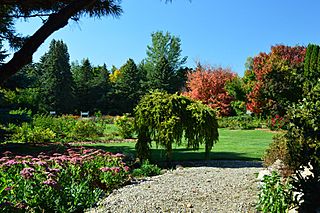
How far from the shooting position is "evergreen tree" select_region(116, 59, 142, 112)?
125ft

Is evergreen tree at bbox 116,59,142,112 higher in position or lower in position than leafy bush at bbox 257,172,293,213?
higher

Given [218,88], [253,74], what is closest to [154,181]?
[253,74]

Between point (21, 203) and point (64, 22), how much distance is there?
2048 mm

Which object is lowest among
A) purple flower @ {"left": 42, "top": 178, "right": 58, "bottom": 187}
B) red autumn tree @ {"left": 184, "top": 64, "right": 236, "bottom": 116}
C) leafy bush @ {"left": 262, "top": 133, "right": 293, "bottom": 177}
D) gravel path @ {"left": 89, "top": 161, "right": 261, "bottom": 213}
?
gravel path @ {"left": 89, "top": 161, "right": 261, "bottom": 213}

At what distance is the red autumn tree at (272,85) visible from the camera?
2051cm

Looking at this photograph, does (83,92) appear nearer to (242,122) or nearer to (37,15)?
(242,122)

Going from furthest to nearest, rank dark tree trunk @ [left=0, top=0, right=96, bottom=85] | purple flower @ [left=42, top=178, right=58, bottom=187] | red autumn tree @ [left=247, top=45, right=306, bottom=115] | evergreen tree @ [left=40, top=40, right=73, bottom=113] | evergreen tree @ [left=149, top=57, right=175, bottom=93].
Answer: evergreen tree @ [left=149, top=57, right=175, bottom=93]
evergreen tree @ [left=40, top=40, right=73, bottom=113]
red autumn tree @ [left=247, top=45, right=306, bottom=115]
purple flower @ [left=42, top=178, right=58, bottom=187]
dark tree trunk @ [left=0, top=0, right=96, bottom=85]

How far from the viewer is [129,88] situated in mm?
38938

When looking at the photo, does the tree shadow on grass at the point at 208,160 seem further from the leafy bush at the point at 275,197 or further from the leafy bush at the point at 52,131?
the leafy bush at the point at 52,131

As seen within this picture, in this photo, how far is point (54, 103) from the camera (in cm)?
3762

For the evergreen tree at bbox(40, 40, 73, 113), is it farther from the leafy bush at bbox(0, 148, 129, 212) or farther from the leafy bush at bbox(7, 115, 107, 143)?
the leafy bush at bbox(0, 148, 129, 212)

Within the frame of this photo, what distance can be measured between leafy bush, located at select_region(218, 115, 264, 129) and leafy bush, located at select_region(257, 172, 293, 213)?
17771 millimetres

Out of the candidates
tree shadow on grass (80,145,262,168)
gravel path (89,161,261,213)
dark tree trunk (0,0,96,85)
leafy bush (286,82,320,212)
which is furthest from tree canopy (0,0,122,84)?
tree shadow on grass (80,145,262,168)

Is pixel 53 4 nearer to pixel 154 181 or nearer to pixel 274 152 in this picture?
pixel 154 181
